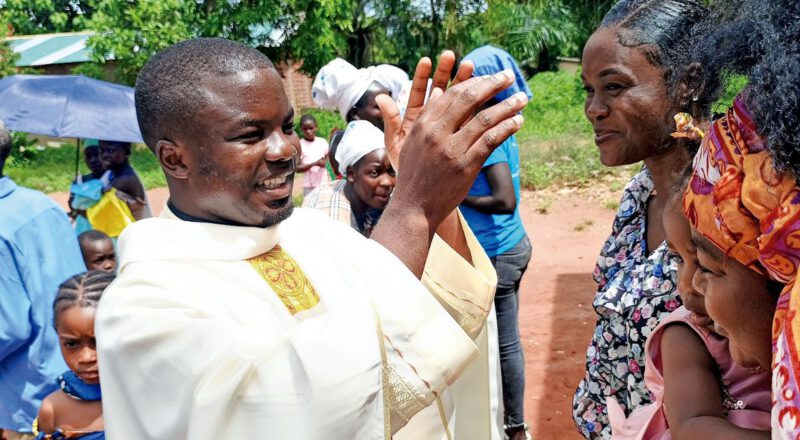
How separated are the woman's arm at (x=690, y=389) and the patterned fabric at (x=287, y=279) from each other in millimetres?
796

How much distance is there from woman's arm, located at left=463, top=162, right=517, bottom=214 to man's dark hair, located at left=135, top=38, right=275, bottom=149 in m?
2.14

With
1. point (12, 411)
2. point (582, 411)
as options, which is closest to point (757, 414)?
point (582, 411)

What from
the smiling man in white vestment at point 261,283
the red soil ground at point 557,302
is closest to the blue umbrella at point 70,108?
the red soil ground at point 557,302

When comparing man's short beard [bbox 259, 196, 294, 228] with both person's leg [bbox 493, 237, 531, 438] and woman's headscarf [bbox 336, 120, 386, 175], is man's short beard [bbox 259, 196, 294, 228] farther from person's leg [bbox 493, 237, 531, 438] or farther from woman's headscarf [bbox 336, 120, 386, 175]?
person's leg [bbox 493, 237, 531, 438]

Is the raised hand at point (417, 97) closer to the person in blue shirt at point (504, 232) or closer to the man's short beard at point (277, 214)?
the man's short beard at point (277, 214)

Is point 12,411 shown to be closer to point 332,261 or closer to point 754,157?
point 332,261

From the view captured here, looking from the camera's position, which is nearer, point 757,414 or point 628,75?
point 757,414

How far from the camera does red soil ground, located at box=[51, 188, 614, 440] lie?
16.0ft

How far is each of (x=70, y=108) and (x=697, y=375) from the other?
590 cm

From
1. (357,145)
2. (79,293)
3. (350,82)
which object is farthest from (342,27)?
(79,293)

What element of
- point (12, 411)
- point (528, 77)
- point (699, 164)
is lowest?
point (528, 77)

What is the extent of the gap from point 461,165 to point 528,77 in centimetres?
2184

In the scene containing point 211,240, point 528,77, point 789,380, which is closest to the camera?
point 789,380

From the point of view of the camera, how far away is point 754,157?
1.01 m
